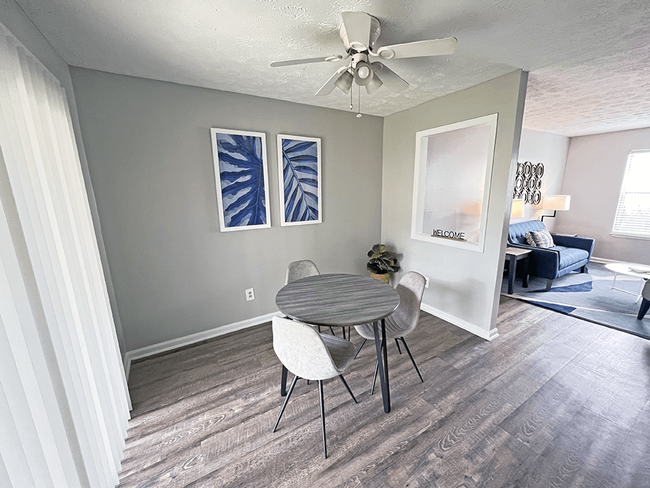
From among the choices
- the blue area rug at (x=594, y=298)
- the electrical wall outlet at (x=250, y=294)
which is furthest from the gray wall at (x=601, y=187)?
the electrical wall outlet at (x=250, y=294)

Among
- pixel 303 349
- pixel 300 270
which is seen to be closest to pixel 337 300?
pixel 303 349

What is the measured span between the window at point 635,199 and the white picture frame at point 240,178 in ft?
21.7

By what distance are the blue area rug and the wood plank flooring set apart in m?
0.50

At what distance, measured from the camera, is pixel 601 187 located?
16.9ft

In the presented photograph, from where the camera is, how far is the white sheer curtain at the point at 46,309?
0.77m

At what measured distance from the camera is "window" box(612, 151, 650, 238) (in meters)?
4.67

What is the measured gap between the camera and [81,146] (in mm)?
1920

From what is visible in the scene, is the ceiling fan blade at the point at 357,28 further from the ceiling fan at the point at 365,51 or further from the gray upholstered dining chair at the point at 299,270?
the gray upholstered dining chair at the point at 299,270

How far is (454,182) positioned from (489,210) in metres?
0.62

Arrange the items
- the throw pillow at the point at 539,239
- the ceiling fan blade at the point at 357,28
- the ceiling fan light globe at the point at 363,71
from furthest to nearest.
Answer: the throw pillow at the point at 539,239 → the ceiling fan light globe at the point at 363,71 → the ceiling fan blade at the point at 357,28

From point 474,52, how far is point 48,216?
2646 millimetres

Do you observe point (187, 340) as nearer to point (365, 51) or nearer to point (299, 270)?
point (299, 270)

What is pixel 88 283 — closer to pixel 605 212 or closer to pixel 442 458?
pixel 442 458

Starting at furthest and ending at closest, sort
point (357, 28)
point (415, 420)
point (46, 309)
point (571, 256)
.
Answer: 1. point (571, 256)
2. point (415, 420)
3. point (357, 28)
4. point (46, 309)
